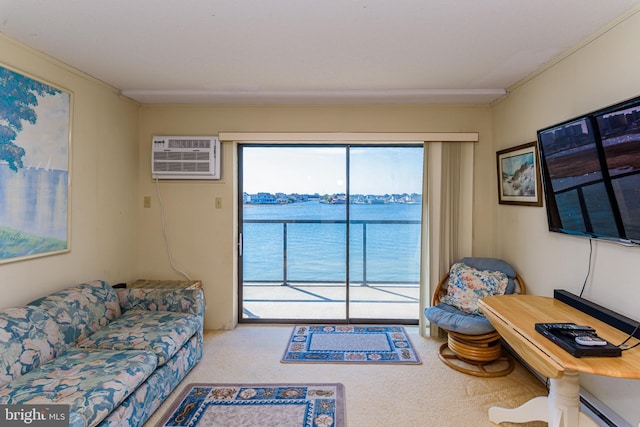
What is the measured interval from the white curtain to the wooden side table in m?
1.02

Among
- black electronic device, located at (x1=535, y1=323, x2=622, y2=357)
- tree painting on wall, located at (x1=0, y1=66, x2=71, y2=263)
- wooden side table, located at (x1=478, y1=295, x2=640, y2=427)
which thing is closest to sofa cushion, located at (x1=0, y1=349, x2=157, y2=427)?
tree painting on wall, located at (x1=0, y1=66, x2=71, y2=263)

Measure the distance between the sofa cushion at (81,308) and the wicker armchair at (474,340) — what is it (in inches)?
101

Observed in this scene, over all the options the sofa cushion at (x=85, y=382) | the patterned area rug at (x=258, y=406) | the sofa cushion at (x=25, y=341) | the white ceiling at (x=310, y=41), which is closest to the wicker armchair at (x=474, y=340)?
the patterned area rug at (x=258, y=406)

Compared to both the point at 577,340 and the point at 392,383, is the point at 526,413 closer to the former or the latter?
the point at 577,340

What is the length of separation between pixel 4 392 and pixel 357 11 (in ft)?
8.50

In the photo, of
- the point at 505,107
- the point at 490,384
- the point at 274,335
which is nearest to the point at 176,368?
the point at 274,335

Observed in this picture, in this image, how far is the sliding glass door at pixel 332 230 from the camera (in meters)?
3.62

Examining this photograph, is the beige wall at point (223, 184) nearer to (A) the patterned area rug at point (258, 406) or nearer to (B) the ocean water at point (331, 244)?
(B) the ocean water at point (331, 244)

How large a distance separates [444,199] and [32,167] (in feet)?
10.9

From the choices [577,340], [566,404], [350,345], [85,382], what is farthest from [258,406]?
[577,340]

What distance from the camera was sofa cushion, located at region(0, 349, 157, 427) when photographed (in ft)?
5.19

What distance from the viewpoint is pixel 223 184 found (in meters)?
3.48

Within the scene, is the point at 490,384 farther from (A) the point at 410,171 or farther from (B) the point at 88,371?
(B) the point at 88,371

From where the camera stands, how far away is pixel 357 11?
1.80 metres
